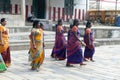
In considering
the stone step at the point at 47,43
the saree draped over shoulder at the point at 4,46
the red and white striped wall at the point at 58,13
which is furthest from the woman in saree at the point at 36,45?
the red and white striped wall at the point at 58,13

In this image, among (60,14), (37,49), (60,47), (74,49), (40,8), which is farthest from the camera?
(60,14)

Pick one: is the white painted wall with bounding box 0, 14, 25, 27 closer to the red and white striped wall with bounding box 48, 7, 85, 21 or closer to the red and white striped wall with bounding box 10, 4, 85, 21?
the red and white striped wall with bounding box 10, 4, 85, 21

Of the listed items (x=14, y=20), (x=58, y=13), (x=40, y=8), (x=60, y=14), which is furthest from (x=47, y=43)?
(x=60, y=14)

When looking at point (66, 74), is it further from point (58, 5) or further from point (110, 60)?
point (58, 5)

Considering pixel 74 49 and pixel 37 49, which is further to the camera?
pixel 74 49

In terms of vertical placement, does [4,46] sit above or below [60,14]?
below

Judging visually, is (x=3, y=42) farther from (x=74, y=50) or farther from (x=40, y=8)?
(x=40, y=8)

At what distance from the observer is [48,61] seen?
11602mm

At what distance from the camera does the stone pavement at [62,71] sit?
884cm

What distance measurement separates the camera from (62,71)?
31.9 feet

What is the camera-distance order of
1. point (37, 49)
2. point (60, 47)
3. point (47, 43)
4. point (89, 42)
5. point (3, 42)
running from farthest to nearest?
point (47, 43), point (60, 47), point (89, 42), point (3, 42), point (37, 49)

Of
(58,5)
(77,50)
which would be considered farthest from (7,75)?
(58,5)

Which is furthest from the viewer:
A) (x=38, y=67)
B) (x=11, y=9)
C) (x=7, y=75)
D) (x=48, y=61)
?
(x=11, y=9)

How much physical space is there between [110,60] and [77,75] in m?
3.40
